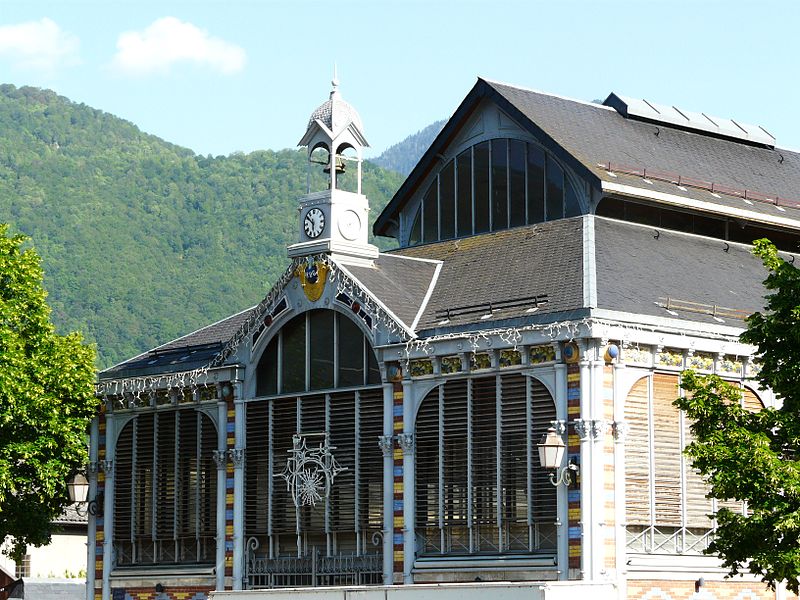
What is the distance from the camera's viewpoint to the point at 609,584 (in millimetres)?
38594

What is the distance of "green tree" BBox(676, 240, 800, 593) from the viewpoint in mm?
37625

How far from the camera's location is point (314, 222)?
5356cm

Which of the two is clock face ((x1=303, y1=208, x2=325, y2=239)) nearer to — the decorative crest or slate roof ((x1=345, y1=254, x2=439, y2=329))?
slate roof ((x1=345, y1=254, x2=439, y2=329))

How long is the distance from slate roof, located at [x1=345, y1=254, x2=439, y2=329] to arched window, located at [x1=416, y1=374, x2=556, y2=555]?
303 cm

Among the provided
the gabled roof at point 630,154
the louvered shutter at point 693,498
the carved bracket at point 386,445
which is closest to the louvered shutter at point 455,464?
the carved bracket at point 386,445

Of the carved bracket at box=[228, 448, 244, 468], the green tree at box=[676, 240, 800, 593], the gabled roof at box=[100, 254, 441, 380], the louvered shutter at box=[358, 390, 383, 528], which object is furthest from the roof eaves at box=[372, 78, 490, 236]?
the green tree at box=[676, 240, 800, 593]

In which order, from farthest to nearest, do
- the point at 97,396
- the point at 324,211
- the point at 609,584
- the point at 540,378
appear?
the point at 97,396 → the point at 324,211 → the point at 540,378 → the point at 609,584

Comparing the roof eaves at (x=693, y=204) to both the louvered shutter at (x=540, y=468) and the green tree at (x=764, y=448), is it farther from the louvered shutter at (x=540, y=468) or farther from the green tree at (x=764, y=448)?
the green tree at (x=764, y=448)

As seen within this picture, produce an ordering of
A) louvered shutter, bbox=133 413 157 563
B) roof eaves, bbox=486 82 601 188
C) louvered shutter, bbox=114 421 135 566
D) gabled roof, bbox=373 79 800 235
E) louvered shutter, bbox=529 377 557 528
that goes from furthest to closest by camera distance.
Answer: louvered shutter, bbox=114 421 135 566 → louvered shutter, bbox=133 413 157 563 → gabled roof, bbox=373 79 800 235 → roof eaves, bbox=486 82 601 188 → louvered shutter, bbox=529 377 557 528

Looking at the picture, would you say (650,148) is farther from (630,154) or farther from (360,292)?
(360,292)

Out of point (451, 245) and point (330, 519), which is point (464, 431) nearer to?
point (330, 519)

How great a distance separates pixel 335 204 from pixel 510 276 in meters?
5.93

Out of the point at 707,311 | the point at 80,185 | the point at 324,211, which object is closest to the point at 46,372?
the point at 324,211

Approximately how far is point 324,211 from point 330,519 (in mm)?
9024
